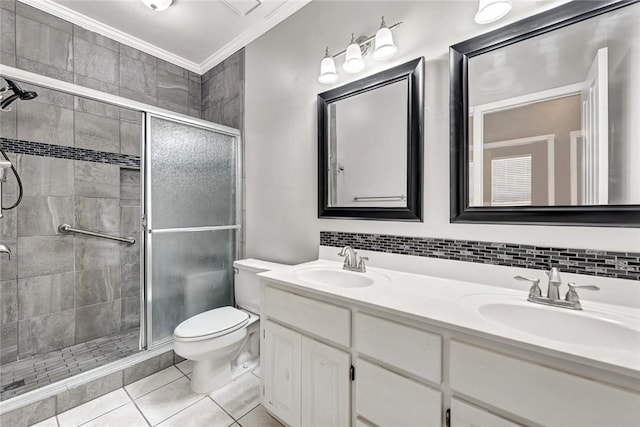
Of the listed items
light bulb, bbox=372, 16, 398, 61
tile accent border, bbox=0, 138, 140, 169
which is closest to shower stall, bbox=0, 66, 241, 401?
tile accent border, bbox=0, 138, 140, 169

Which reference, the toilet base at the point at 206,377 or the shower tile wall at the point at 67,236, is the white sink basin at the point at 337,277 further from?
the shower tile wall at the point at 67,236

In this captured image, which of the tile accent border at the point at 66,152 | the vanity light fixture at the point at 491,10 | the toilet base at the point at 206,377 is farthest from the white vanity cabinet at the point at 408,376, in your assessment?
the tile accent border at the point at 66,152

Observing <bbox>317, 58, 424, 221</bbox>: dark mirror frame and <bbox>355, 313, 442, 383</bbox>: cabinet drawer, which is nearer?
<bbox>355, 313, 442, 383</bbox>: cabinet drawer

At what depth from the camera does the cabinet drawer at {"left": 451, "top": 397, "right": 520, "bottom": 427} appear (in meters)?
0.72

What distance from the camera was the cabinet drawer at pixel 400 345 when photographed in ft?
2.72

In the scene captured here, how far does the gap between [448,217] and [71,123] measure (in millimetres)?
2699

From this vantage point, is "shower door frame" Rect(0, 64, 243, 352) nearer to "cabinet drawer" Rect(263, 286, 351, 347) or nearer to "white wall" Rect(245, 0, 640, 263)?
"white wall" Rect(245, 0, 640, 263)

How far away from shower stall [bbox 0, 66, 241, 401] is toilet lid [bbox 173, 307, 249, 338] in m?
0.37

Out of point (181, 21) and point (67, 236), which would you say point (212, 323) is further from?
point (181, 21)

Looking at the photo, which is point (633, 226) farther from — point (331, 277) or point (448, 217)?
point (331, 277)

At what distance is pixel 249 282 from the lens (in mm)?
1973

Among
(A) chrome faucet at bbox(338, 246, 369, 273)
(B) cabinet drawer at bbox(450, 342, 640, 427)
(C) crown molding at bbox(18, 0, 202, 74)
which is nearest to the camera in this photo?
(B) cabinet drawer at bbox(450, 342, 640, 427)

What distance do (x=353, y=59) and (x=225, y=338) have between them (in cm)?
179

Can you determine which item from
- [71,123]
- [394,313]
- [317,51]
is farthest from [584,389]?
[71,123]
